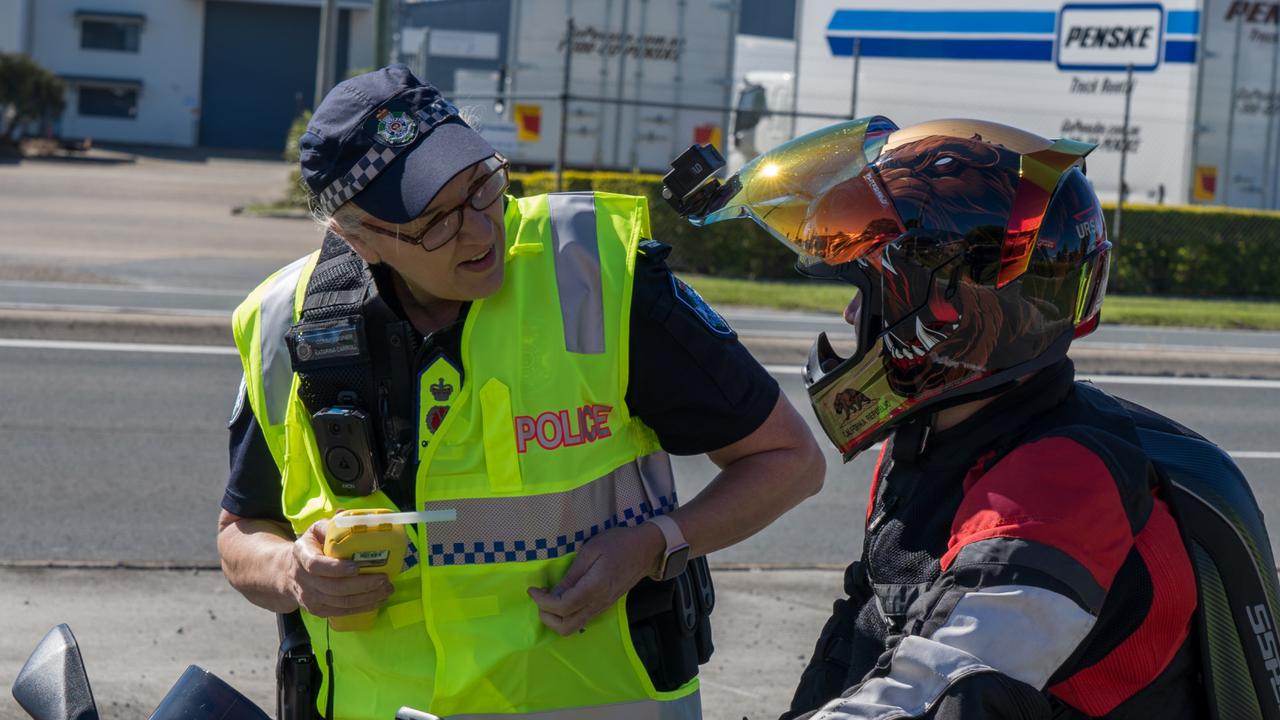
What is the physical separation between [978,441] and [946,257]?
0.22m

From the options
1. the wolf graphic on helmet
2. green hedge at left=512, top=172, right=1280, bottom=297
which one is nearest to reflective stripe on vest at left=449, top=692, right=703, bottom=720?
the wolf graphic on helmet

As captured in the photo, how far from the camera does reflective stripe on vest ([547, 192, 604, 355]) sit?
2143mm

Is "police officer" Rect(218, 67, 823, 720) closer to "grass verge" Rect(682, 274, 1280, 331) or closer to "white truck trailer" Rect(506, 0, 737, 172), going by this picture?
"grass verge" Rect(682, 274, 1280, 331)

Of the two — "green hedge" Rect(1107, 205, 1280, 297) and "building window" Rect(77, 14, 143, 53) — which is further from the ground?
"building window" Rect(77, 14, 143, 53)

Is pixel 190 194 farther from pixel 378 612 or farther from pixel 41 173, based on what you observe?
pixel 378 612

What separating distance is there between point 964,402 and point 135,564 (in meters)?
4.25

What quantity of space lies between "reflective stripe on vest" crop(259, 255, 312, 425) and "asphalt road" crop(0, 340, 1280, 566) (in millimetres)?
3466

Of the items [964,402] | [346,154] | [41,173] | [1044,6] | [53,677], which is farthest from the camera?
[41,173]

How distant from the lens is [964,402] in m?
1.77

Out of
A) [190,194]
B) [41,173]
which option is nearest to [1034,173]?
[190,194]

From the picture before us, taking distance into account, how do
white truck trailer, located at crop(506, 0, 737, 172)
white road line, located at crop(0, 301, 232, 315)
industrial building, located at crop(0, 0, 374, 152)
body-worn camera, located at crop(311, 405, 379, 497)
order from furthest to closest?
1. industrial building, located at crop(0, 0, 374, 152)
2. white truck trailer, located at crop(506, 0, 737, 172)
3. white road line, located at crop(0, 301, 232, 315)
4. body-worn camera, located at crop(311, 405, 379, 497)

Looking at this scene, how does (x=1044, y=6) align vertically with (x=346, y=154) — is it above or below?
above

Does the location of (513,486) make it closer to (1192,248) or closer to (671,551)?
(671,551)

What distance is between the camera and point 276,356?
222 cm
